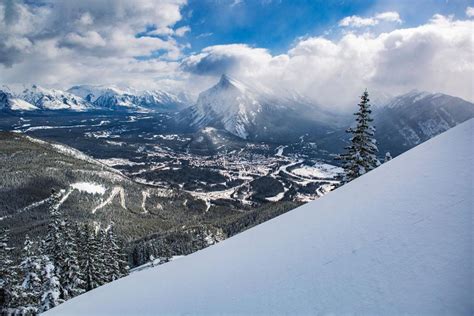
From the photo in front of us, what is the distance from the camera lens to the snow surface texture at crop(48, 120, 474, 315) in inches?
206

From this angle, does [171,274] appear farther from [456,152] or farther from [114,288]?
[456,152]

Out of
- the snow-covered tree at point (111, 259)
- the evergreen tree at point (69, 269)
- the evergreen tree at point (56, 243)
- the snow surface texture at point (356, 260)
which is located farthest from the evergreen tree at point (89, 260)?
the snow surface texture at point (356, 260)

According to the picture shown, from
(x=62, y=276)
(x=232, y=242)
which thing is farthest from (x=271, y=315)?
(x=62, y=276)

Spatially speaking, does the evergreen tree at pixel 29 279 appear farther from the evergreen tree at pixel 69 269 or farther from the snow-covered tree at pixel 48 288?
the evergreen tree at pixel 69 269

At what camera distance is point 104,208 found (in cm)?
19200

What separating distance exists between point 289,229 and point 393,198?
3116 mm

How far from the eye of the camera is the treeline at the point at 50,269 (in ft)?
77.7

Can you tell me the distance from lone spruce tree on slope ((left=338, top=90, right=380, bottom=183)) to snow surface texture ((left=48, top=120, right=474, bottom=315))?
17.6 meters

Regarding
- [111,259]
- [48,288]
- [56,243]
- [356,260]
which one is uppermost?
[56,243]

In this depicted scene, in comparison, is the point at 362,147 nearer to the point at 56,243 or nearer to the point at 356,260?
the point at 356,260

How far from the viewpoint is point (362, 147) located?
27.7m

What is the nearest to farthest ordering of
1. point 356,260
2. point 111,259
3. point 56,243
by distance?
1. point 356,260
2. point 56,243
3. point 111,259

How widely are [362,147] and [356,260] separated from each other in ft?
76.3

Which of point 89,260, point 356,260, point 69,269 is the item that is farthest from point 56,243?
point 356,260
